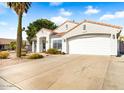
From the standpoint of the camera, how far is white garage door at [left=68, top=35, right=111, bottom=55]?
21484mm

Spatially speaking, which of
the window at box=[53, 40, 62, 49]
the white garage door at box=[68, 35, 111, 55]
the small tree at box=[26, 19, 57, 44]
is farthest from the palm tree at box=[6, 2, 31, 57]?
the small tree at box=[26, 19, 57, 44]

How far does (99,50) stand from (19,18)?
10.5 metres

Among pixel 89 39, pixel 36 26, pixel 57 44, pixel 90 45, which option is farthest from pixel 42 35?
pixel 36 26

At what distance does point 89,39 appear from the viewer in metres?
23.0

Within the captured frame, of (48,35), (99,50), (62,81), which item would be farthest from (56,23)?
(62,81)

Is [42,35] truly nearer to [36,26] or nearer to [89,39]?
[89,39]

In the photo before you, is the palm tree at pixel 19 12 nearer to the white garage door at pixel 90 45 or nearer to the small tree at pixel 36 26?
the white garage door at pixel 90 45

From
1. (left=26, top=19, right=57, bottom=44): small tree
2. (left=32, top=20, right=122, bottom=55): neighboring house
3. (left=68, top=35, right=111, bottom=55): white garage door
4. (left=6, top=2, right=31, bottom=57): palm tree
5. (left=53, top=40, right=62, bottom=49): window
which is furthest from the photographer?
(left=26, top=19, right=57, bottom=44): small tree

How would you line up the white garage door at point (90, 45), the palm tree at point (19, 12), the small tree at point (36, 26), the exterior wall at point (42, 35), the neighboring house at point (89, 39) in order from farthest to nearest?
the small tree at point (36, 26), the exterior wall at point (42, 35), the white garage door at point (90, 45), the neighboring house at point (89, 39), the palm tree at point (19, 12)

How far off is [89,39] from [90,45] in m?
0.81

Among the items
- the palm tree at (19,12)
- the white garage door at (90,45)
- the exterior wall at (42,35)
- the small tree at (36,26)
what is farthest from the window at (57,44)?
the small tree at (36,26)

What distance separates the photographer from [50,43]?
28844mm

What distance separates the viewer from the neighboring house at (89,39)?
20844mm

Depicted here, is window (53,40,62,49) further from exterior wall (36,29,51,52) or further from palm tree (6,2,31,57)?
→ palm tree (6,2,31,57)
